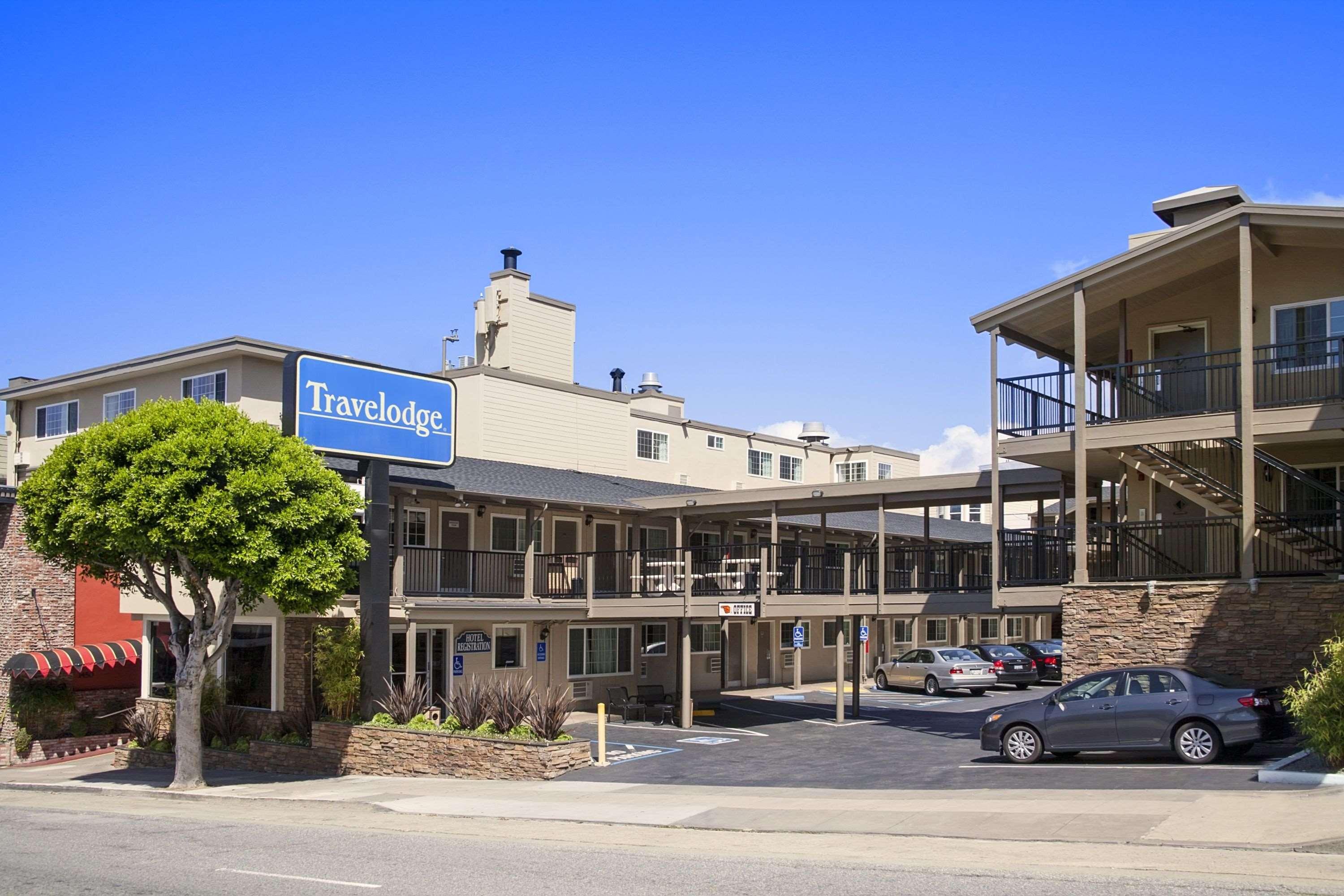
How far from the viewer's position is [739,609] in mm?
26031

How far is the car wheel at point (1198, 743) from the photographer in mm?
16453

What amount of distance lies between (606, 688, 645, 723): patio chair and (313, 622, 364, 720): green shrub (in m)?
7.64

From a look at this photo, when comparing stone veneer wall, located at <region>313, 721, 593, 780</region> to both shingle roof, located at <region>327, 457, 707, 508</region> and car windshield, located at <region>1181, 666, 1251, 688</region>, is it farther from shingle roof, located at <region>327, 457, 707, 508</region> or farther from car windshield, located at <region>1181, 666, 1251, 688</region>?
car windshield, located at <region>1181, 666, 1251, 688</region>

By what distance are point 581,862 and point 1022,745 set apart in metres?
8.63

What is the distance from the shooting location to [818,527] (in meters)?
34.8

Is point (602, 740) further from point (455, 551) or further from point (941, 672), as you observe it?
point (941, 672)

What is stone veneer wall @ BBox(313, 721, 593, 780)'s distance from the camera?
1994 centimetres

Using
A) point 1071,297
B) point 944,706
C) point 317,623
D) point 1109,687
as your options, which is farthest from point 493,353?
point 1109,687

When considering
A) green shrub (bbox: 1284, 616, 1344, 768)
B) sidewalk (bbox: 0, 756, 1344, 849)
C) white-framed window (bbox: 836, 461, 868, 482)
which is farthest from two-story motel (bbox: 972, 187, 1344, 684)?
white-framed window (bbox: 836, 461, 868, 482)

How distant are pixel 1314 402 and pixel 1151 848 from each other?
34.0 feet

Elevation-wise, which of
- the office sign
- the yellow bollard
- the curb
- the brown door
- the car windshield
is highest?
the brown door

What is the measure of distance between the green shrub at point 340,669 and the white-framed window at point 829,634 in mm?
21849

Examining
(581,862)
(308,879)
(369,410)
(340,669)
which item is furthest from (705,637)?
(308,879)

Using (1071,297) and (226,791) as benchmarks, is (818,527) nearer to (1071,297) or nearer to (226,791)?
(1071,297)
